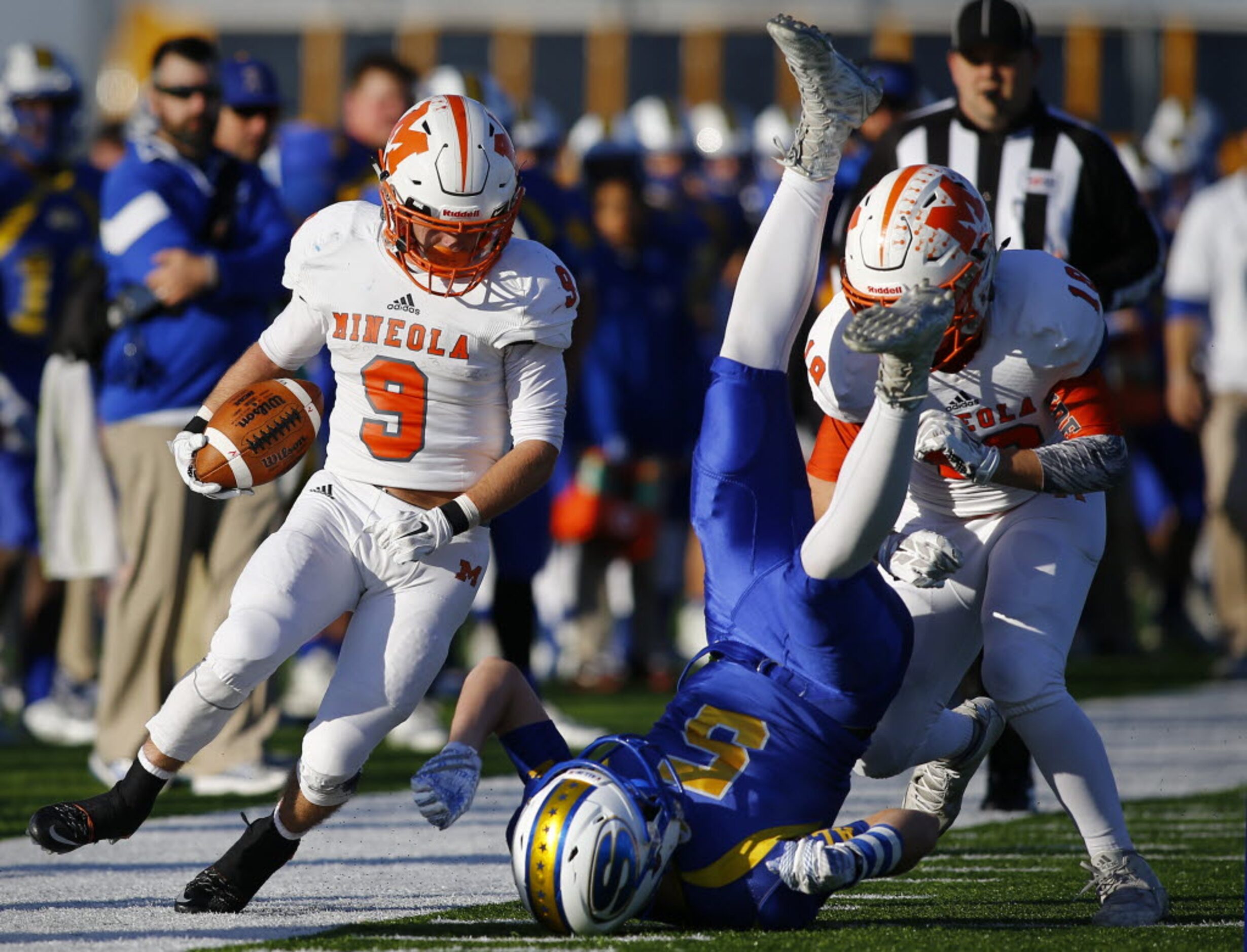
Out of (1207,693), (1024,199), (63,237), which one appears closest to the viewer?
(1024,199)

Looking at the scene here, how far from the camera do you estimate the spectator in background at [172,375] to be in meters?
6.23

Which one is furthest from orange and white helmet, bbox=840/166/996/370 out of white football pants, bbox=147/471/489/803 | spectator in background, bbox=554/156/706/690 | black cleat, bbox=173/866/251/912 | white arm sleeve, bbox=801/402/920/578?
spectator in background, bbox=554/156/706/690

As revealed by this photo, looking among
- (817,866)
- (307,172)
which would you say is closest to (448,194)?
(817,866)

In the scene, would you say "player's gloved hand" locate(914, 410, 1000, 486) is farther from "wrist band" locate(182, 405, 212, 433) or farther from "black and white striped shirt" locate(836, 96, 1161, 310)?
"black and white striped shirt" locate(836, 96, 1161, 310)

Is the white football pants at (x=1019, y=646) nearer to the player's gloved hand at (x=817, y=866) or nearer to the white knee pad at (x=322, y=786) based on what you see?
the player's gloved hand at (x=817, y=866)

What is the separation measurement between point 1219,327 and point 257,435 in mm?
6081

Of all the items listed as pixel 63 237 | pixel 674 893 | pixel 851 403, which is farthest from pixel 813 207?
pixel 63 237

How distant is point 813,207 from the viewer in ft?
14.2

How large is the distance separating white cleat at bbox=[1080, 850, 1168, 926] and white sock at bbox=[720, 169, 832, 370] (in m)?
1.20

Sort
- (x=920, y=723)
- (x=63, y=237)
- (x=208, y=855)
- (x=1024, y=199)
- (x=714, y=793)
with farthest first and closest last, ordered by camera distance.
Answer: (x=63, y=237)
(x=1024, y=199)
(x=208, y=855)
(x=920, y=723)
(x=714, y=793)

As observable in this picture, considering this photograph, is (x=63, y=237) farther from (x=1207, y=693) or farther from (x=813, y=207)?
(x=1207, y=693)

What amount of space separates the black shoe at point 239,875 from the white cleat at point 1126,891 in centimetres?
164

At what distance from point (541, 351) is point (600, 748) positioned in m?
0.93

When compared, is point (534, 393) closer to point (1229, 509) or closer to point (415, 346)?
point (415, 346)
